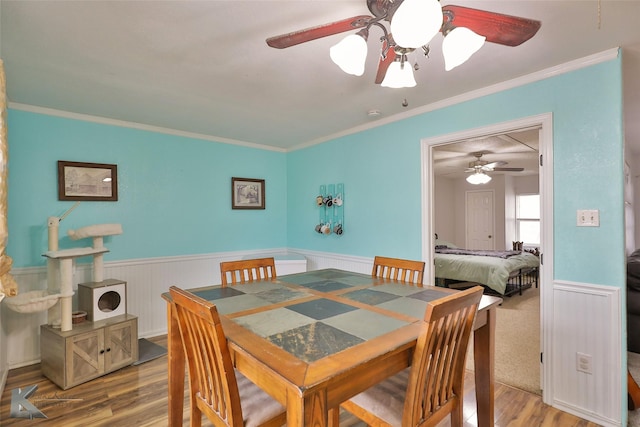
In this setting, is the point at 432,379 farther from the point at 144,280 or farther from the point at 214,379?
the point at 144,280

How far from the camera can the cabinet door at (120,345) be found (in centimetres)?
257

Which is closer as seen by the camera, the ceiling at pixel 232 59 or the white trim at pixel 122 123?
the ceiling at pixel 232 59

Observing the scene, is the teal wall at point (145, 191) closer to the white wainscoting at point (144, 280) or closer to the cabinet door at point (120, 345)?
the white wainscoting at point (144, 280)

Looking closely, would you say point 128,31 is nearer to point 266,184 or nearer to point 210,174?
point 210,174

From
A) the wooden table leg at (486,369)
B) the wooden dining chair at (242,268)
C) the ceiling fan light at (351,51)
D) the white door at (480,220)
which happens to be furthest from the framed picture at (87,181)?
the white door at (480,220)

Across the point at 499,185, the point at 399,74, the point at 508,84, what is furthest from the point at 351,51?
the point at 499,185

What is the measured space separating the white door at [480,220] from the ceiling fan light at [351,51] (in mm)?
7217

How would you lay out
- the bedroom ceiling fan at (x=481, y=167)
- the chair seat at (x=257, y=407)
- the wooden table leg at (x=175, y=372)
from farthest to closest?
the bedroom ceiling fan at (x=481, y=167), the wooden table leg at (x=175, y=372), the chair seat at (x=257, y=407)

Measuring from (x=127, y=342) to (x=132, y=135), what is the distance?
196 cm

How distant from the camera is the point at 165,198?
11.3 feet

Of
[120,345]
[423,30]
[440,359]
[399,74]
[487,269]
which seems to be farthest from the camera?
[487,269]

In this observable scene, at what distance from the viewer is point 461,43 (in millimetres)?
1169

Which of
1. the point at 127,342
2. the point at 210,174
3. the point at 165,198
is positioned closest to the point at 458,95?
the point at 210,174

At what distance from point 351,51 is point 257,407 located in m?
1.45
